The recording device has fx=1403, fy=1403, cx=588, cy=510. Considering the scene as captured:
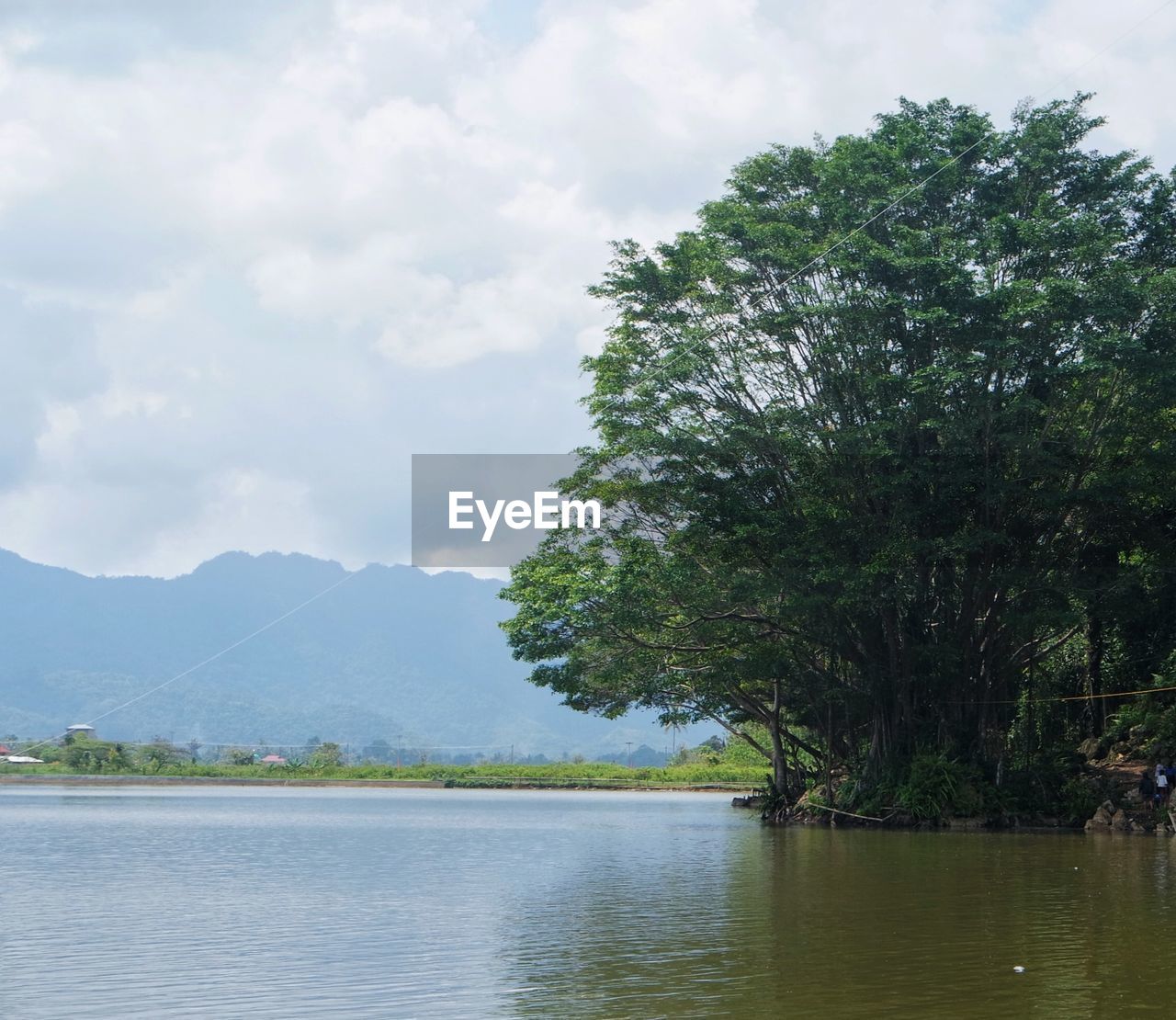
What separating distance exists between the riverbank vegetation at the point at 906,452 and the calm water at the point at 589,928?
5.15 m

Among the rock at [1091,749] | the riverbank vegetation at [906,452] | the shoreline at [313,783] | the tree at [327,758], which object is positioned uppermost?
the riverbank vegetation at [906,452]

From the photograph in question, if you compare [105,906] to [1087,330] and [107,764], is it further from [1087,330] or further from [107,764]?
[107,764]

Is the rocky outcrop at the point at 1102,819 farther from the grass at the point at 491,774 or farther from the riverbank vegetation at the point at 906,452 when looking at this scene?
the grass at the point at 491,774

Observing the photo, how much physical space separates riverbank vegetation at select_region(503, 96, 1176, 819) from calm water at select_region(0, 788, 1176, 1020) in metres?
5.15

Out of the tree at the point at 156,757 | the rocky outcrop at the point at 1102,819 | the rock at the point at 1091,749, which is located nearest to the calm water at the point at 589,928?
the rocky outcrop at the point at 1102,819

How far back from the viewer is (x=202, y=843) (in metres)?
24.6

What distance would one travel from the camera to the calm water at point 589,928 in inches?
366

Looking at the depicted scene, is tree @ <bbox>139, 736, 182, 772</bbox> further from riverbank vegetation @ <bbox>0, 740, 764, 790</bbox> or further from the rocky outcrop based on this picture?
the rocky outcrop

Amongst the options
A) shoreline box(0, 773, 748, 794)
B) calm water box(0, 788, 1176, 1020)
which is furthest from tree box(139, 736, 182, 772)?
calm water box(0, 788, 1176, 1020)

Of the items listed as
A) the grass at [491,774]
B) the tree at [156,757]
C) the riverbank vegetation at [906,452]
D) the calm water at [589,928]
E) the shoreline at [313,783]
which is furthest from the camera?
the tree at [156,757]

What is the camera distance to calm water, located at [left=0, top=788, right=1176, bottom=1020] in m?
9.29

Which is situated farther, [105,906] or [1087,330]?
[1087,330]

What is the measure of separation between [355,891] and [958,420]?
15.2m

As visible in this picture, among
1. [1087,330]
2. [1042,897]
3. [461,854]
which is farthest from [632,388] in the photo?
[1042,897]
